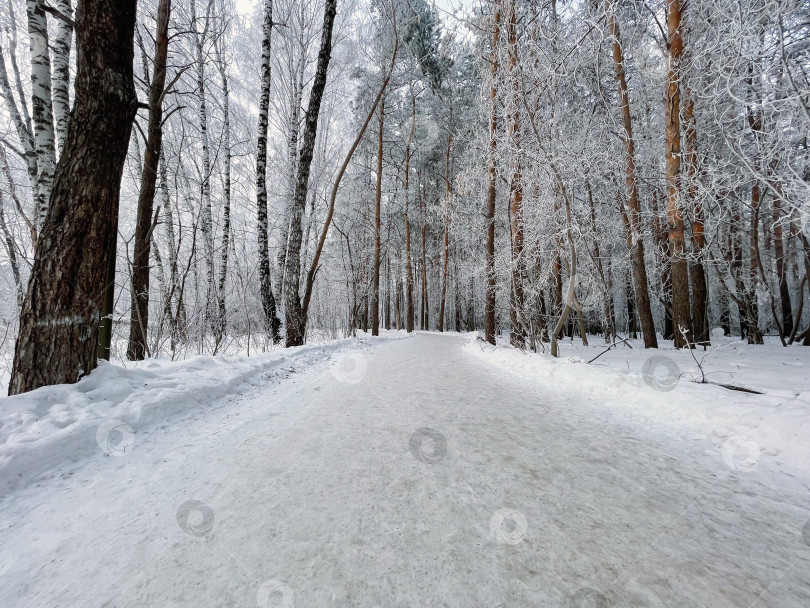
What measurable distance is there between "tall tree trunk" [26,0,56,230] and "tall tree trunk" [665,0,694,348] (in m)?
9.13

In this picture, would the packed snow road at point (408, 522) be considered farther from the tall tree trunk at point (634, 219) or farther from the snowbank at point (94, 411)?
the tall tree trunk at point (634, 219)

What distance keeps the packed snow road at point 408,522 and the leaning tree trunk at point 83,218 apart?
3.15 feet

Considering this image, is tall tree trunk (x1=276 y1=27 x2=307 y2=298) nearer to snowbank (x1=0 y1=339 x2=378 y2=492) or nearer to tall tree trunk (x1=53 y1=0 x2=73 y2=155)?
tall tree trunk (x1=53 y1=0 x2=73 y2=155)

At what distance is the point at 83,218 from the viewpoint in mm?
2518

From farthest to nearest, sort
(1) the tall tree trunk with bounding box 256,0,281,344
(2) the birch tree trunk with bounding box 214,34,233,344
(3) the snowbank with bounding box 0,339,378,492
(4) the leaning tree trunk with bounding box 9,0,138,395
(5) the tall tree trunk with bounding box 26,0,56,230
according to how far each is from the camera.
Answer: (2) the birch tree trunk with bounding box 214,34,233,344
(1) the tall tree trunk with bounding box 256,0,281,344
(5) the tall tree trunk with bounding box 26,0,56,230
(4) the leaning tree trunk with bounding box 9,0,138,395
(3) the snowbank with bounding box 0,339,378,492

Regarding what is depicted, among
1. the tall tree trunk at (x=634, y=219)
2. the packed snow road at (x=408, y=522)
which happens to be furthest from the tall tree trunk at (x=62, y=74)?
the tall tree trunk at (x=634, y=219)

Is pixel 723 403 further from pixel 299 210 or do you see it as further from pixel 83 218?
pixel 299 210

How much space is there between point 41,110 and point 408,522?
19.6ft

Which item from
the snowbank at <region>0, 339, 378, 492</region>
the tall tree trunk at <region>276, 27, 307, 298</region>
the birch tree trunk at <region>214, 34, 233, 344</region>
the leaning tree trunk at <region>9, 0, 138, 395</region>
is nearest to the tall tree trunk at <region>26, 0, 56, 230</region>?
the leaning tree trunk at <region>9, 0, 138, 395</region>

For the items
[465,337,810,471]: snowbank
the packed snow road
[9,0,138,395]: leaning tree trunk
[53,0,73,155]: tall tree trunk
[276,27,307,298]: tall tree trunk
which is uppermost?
[276,27,307,298]: tall tree trunk

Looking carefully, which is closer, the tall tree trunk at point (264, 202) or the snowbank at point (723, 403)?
the snowbank at point (723, 403)

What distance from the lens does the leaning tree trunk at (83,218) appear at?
2.37 m

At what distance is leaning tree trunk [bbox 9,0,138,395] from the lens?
2373mm

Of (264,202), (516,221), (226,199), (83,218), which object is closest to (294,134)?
(226,199)
